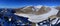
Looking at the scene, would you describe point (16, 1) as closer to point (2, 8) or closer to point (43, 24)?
point (2, 8)

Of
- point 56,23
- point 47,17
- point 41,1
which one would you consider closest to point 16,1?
point 41,1

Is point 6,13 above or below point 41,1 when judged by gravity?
below

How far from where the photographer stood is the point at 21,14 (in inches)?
51.3

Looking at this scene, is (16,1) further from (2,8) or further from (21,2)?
(2,8)

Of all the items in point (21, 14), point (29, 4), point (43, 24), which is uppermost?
point (29, 4)

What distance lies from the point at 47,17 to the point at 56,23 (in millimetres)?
113

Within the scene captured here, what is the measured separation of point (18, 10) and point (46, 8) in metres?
0.30

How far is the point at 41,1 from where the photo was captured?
1330 mm

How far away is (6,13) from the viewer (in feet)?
4.25

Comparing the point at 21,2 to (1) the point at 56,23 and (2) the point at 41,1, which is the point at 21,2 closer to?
(2) the point at 41,1

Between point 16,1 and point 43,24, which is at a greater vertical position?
point 16,1

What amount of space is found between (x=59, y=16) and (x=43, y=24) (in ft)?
0.63

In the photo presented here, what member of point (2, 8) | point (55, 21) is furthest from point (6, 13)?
point (55, 21)

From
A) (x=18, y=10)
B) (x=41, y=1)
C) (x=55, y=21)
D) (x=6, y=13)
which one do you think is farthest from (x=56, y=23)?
(x=6, y=13)
